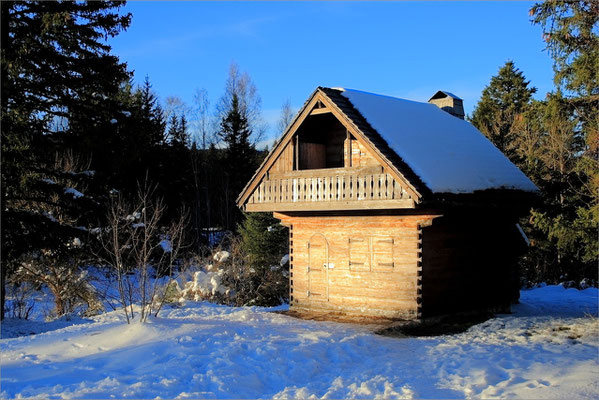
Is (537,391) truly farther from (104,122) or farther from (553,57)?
(104,122)

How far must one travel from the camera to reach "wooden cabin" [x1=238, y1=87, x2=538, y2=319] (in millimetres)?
16672

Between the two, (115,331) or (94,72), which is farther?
(94,72)

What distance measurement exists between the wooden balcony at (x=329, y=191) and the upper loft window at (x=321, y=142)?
802mm

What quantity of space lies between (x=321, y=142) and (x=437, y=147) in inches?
148

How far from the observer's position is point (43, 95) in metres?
20.8

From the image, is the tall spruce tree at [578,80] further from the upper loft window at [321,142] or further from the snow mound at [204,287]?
the snow mound at [204,287]

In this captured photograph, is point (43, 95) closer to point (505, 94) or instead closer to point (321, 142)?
point (321, 142)

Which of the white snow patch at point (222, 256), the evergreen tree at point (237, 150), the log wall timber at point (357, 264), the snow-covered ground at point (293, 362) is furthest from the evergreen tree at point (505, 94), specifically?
the snow-covered ground at point (293, 362)

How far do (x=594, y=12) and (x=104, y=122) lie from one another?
17.5 m

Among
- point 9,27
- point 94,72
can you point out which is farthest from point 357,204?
point 9,27

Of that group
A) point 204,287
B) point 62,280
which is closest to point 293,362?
point 204,287

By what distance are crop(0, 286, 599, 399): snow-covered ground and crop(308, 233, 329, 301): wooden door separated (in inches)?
101

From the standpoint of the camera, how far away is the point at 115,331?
13.7 m

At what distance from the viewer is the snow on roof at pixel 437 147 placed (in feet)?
55.7
